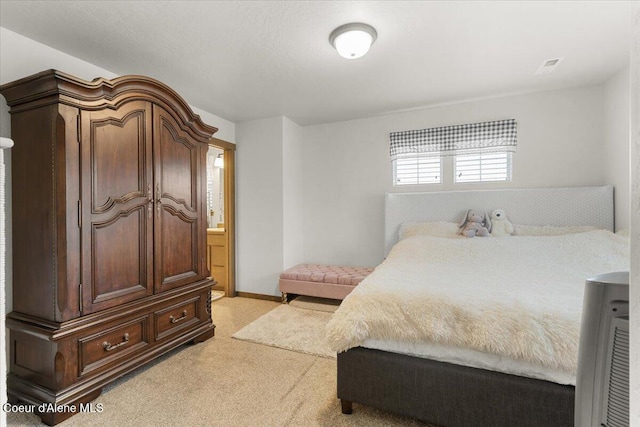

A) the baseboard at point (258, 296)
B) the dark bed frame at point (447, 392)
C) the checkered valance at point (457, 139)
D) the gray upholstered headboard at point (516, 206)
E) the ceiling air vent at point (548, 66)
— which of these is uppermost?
the ceiling air vent at point (548, 66)

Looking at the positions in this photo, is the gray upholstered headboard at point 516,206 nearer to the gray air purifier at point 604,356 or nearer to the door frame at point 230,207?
the door frame at point 230,207

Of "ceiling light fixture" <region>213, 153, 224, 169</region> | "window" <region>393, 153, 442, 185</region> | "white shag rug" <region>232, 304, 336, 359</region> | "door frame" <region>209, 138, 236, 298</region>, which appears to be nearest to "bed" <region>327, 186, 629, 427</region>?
"white shag rug" <region>232, 304, 336, 359</region>

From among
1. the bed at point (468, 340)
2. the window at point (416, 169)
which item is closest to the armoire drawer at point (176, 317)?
the bed at point (468, 340)

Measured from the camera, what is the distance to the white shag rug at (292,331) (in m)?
2.60

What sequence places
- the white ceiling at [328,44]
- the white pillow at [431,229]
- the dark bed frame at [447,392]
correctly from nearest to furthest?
the dark bed frame at [447,392] → the white ceiling at [328,44] → the white pillow at [431,229]

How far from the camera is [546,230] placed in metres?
3.00

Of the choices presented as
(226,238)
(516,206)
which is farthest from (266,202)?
(516,206)

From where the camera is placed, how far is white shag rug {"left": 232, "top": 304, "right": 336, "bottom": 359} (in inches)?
102

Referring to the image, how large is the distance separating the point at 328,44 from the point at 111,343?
8.32 ft

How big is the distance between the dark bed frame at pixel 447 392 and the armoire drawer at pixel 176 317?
1450 mm

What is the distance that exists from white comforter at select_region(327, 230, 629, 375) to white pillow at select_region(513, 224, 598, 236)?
1.16ft

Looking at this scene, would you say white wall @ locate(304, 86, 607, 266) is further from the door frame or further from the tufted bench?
the door frame

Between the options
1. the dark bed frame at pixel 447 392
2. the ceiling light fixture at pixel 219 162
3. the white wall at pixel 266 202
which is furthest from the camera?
the ceiling light fixture at pixel 219 162

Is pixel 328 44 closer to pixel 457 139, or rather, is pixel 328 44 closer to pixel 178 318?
pixel 457 139
